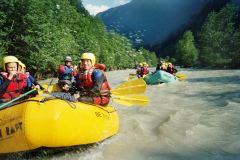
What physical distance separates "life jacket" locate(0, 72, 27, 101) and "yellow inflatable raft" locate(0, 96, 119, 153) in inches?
44.8

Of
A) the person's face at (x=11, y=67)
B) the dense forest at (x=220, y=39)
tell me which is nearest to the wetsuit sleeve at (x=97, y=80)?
the person's face at (x=11, y=67)

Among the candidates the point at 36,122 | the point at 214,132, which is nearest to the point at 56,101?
the point at 36,122

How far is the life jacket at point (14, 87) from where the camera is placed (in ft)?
23.4

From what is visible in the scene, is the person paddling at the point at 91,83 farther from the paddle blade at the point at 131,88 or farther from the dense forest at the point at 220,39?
the dense forest at the point at 220,39

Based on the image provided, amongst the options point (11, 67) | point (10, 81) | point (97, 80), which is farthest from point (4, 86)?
point (97, 80)

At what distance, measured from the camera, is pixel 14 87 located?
7211 mm

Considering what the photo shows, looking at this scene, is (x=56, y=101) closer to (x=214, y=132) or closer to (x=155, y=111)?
(x=214, y=132)

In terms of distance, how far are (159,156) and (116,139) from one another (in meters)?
1.49

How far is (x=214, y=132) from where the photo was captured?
25.7ft

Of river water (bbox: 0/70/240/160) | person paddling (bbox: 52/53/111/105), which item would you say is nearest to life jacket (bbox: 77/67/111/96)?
person paddling (bbox: 52/53/111/105)

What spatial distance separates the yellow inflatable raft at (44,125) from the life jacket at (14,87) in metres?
1.14

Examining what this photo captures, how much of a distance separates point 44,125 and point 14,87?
2065 millimetres

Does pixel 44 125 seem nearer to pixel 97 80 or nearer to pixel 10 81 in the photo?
pixel 10 81

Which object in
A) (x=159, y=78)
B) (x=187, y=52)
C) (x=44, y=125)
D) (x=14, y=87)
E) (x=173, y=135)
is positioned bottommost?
(x=173, y=135)
